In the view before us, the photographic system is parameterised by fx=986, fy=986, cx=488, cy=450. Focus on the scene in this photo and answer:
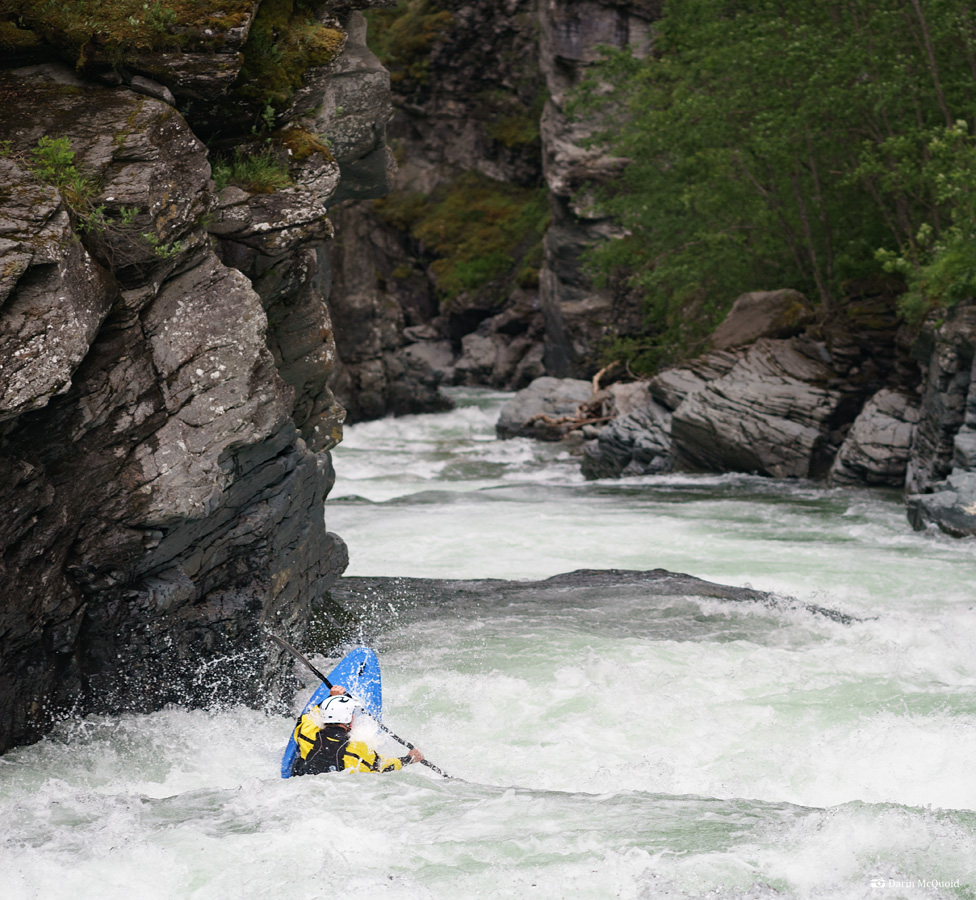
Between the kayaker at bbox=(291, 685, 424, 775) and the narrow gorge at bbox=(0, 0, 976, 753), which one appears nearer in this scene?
the narrow gorge at bbox=(0, 0, 976, 753)

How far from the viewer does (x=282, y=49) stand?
9.13 m

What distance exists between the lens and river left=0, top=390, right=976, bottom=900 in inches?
215

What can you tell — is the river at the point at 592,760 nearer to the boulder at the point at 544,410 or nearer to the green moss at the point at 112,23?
the green moss at the point at 112,23

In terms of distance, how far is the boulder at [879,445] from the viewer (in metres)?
18.4

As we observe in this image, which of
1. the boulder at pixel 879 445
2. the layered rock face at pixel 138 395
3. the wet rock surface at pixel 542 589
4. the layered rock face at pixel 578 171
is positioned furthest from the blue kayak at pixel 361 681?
the layered rock face at pixel 578 171

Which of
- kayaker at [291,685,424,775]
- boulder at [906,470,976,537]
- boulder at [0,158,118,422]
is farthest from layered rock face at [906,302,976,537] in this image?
boulder at [0,158,118,422]

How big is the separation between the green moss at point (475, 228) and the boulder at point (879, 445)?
27.7 meters

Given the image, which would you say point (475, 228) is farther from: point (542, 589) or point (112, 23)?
point (112, 23)

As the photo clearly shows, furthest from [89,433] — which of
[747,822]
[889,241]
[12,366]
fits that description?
[889,241]

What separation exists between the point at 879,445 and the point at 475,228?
1319 inches

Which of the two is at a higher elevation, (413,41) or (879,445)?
(413,41)

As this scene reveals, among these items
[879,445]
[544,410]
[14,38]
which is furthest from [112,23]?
[544,410]

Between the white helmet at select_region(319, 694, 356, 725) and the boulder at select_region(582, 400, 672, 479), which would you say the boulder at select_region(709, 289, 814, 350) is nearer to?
the boulder at select_region(582, 400, 672, 479)

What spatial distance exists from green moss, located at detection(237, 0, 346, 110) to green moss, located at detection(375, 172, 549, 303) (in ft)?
119
